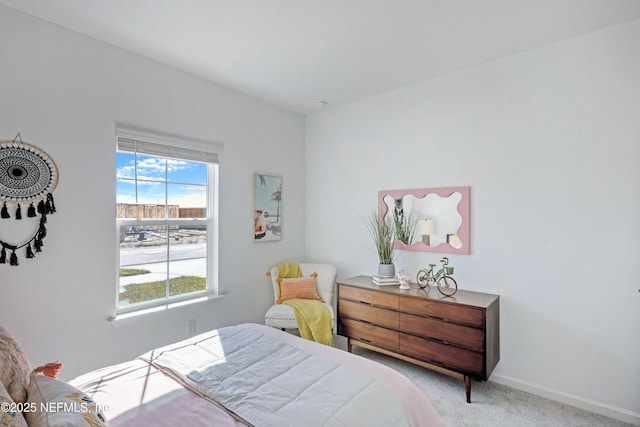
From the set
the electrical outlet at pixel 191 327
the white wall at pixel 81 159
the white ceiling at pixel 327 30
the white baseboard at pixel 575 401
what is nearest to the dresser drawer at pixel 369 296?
the white baseboard at pixel 575 401

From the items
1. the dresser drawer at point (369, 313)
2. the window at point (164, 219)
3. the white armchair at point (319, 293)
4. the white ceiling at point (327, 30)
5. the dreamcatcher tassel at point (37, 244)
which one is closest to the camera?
the white ceiling at point (327, 30)

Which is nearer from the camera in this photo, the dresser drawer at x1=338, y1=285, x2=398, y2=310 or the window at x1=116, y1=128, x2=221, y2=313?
the window at x1=116, y1=128, x2=221, y2=313

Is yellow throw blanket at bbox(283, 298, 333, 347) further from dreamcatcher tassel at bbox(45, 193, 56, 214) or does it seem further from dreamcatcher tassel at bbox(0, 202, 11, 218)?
dreamcatcher tassel at bbox(0, 202, 11, 218)

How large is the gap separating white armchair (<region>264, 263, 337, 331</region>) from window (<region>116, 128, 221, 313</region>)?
2.11ft

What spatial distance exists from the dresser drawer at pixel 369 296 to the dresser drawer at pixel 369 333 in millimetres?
216

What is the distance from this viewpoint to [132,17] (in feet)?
6.84

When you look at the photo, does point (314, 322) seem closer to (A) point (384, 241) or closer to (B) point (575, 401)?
(A) point (384, 241)

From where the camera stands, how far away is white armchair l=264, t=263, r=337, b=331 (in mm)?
3135

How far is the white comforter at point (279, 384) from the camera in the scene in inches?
49.7

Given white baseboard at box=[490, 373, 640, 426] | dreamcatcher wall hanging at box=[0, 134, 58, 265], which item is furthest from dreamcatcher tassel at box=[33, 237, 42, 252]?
white baseboard at box=[490, 373, 640, 426]

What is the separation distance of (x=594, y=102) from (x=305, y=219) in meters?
2.96

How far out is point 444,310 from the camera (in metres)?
2.48

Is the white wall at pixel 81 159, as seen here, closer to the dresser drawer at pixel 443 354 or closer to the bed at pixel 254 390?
the bed at pixel 254 390

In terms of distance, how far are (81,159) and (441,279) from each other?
9.86ft
